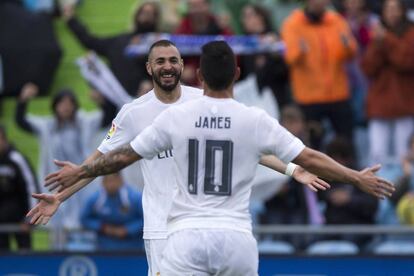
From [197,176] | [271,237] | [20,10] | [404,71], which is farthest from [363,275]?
[20,10]

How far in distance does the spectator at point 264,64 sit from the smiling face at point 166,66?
16.1 feet

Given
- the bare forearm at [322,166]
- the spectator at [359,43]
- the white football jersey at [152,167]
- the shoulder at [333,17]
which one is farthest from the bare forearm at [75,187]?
the spectator at [359,43]

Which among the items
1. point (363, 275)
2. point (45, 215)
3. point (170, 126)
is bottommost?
point (363, 275)

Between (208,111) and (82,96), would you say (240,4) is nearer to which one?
(82,96)

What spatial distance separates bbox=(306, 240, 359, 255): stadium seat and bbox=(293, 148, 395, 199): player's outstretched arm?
4554 millimetres

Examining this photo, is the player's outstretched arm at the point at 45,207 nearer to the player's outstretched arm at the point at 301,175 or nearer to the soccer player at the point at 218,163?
the soccer player at the point at 218,163

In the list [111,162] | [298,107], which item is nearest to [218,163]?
[111,162]

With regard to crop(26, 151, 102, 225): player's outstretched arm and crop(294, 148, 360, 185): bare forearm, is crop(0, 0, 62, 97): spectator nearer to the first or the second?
crop(26, 151, 102, 225): player's outstretched arm

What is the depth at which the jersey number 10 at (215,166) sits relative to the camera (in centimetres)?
828

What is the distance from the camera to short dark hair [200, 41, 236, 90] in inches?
327

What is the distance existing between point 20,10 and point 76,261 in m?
4.80

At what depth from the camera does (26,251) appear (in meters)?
13.1

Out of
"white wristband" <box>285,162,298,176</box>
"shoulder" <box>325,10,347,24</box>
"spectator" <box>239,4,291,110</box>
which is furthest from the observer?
"spectator" <box>239,4,291,110</box>

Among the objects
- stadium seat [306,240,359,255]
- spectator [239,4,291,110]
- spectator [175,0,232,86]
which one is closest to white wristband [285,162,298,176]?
stadium seat [306,240,359,255]
